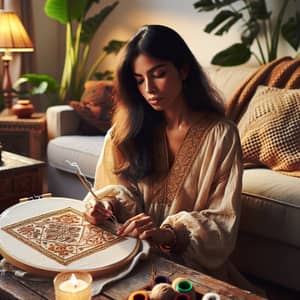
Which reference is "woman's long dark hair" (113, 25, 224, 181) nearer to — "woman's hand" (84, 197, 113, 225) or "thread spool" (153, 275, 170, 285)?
"woman's hand" (84, 197, 113, 225)

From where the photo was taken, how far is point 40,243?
49.3 inches

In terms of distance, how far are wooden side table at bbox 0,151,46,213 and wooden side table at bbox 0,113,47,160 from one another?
0.75 metres

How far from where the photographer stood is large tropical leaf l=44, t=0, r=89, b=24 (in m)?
3.48

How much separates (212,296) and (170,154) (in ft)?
2.34

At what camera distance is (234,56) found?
2.89m

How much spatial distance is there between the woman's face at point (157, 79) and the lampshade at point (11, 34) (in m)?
1.88

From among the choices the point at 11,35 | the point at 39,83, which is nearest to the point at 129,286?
the point at 11,35

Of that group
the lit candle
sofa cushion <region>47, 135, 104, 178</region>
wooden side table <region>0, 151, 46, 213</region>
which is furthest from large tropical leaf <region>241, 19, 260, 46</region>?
the lit candle

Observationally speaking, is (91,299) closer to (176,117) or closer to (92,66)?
(176,117)

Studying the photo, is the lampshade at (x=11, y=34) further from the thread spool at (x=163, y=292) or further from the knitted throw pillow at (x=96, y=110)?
the thread spool at (x=163, y=292)

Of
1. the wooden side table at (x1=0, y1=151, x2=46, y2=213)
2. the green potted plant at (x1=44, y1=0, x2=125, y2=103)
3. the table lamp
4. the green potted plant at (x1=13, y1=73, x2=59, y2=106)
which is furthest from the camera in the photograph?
the green potted plant at (x1=44, y1=0, x2=125, y2=103)

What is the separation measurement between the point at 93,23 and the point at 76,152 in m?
1.34

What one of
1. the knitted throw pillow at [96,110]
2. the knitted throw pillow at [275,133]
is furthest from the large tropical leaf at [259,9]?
the knitted throw pillow at [96,110]

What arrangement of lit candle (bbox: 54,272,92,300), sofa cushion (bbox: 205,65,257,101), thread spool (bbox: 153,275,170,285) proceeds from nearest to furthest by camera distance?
lit candle (bbox: 54,272,92,300), thread spool (bbox: 153,275,170,285), sofa cushion (bbox: 205,65,257,101)
